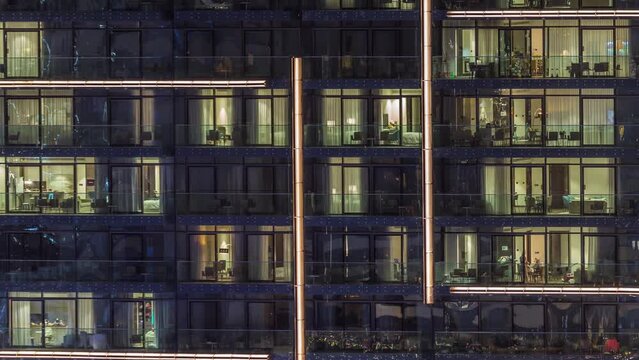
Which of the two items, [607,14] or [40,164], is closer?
[607,14]

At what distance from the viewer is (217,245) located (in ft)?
140

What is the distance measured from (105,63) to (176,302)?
7840mm

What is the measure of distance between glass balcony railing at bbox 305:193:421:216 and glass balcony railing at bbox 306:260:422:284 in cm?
160

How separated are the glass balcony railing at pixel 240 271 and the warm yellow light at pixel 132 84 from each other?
5.49m

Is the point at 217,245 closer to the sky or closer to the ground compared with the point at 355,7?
closer to the ground

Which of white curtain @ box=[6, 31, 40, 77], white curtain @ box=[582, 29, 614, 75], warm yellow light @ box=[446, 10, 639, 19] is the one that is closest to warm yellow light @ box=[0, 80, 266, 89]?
white curtain @ box=[6, 31, 40, 77]

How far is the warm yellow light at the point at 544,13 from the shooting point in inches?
1585

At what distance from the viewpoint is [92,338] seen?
41.9 meters

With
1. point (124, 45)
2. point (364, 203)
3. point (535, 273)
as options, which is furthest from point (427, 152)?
point (124, 45)

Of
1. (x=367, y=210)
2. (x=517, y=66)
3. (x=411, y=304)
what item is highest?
(x=517, y=66)

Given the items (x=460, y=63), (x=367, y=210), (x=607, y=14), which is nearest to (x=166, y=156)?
(x=367, y=210)

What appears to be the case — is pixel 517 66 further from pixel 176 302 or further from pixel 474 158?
pixel 176 302

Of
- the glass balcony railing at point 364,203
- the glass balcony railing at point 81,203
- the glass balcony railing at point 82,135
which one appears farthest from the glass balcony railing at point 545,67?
the glass balcony railing at point 81,203

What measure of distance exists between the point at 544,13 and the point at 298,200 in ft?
30.3
